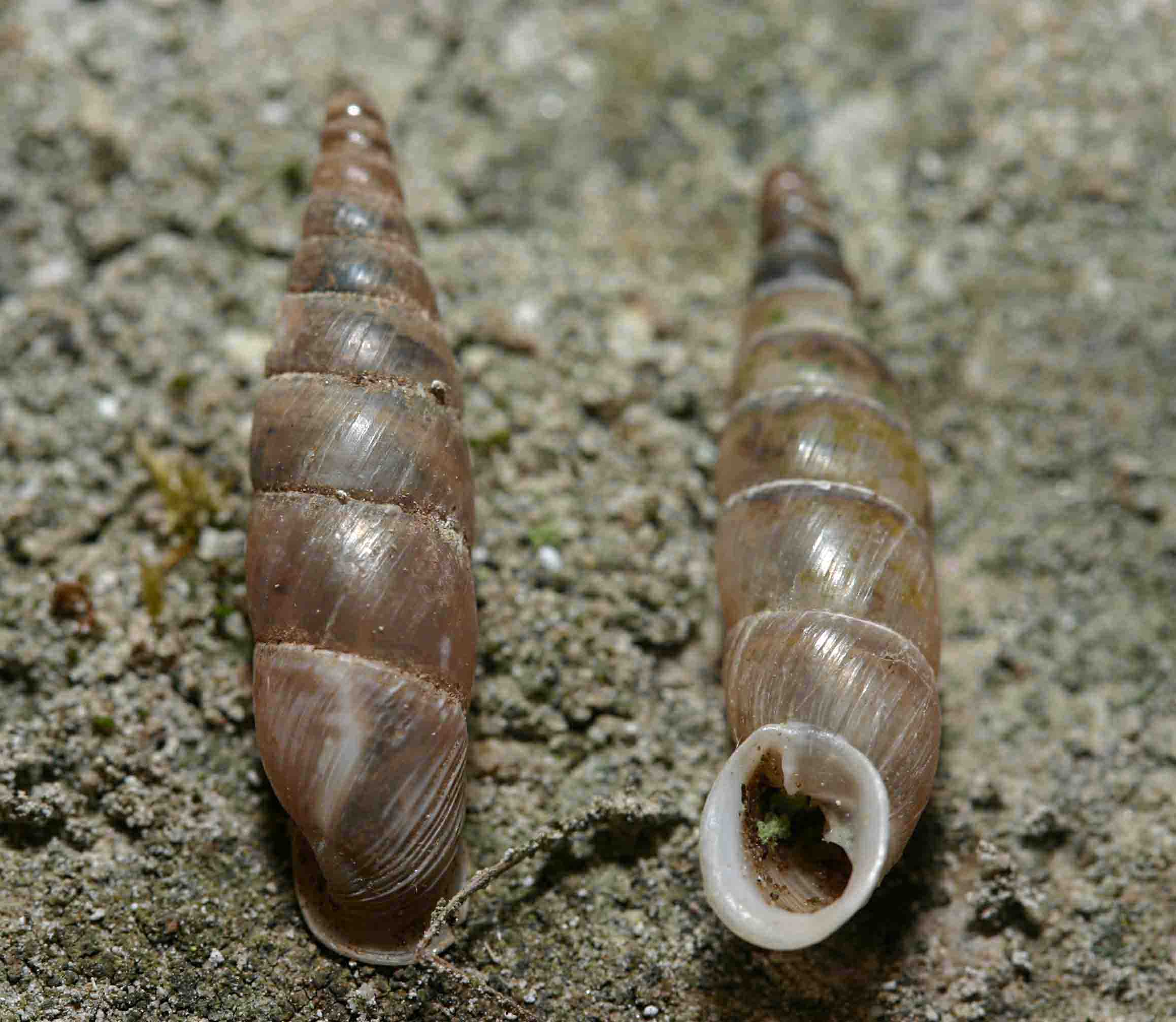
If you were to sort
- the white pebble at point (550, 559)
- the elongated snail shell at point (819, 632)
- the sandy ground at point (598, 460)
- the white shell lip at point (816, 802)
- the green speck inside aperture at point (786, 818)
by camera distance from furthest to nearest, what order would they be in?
the white pebble at point (550, 559) → the sandy ground at point (598, 460) → the green speck inside aperture at point (786, 818) → the elongated snail shell at point (819, 632) → the white shell lip at point (816, 802)

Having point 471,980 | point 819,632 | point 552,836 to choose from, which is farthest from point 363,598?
point 819,632

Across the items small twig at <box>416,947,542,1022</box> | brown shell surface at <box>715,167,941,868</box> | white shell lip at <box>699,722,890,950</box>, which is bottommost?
small twig at <box>416,947,542,1022</box>

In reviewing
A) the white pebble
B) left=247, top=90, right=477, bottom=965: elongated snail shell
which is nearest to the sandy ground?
the white pebble

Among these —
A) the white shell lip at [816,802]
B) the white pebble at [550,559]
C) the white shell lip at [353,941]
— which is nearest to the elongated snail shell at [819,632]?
the white shell lip at [816,802]

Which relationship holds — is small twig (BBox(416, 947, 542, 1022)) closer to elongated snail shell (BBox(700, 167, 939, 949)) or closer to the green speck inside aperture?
elongated snail shell (BBox(700, 167, 939, 949))

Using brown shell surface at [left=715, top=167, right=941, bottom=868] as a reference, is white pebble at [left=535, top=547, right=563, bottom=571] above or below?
below

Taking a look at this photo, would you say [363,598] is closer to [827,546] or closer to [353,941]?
[353,941]

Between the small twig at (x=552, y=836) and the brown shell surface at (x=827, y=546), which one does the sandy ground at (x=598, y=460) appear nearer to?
the small twig at (x=552, y=836)
